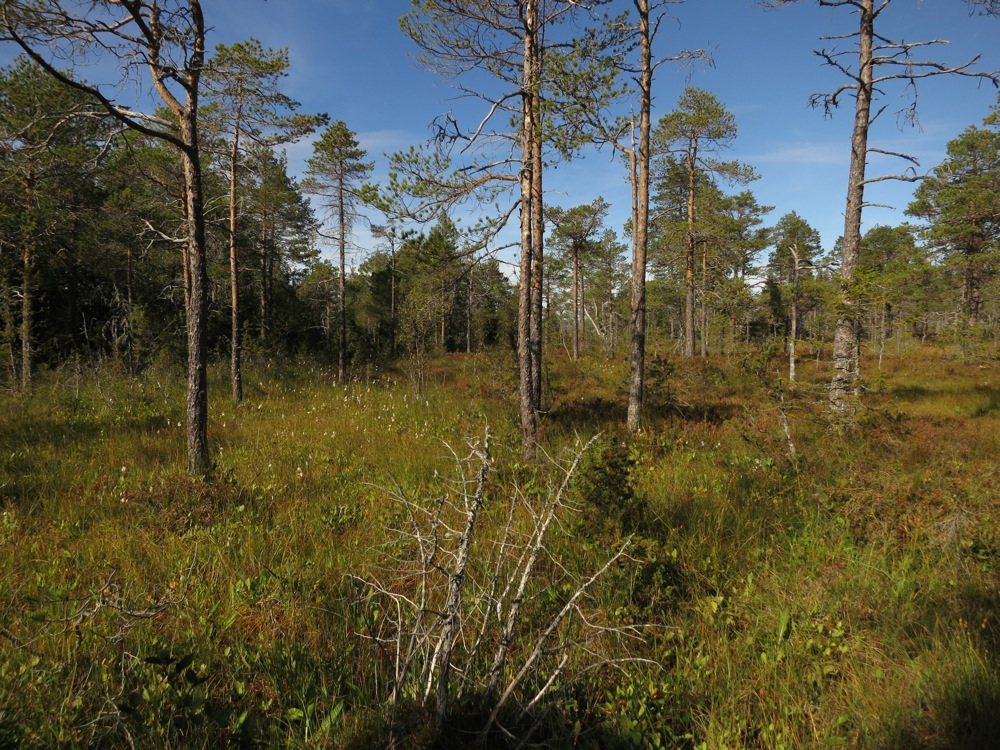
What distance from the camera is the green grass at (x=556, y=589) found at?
6.97ft

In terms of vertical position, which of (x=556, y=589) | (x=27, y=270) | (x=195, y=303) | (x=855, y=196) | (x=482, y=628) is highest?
(x=855, y=196)

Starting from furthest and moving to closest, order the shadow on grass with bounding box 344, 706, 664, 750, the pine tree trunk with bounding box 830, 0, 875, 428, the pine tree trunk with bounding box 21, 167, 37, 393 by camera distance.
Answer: the pine tree trunk with bounding box 21, 167, 37, 393
the pine tree trunk with bounding box 830, 0, 875, 428
the shadow on grass with bounding box 344, 706, 664, 750

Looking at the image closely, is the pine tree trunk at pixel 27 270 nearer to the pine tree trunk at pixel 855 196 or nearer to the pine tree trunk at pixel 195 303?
the pine tree trunk at pixel 195 303

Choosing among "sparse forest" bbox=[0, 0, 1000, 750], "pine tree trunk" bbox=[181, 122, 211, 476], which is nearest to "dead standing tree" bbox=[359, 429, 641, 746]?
"sparse forest" bbox=[0, 0, 1000, 750]

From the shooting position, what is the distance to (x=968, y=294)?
75.1 ft

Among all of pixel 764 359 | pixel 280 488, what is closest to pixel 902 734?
pixel 764 359

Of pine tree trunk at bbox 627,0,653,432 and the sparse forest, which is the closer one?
the sparse forest

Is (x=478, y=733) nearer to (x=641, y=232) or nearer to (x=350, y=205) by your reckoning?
(x=641, y=232)

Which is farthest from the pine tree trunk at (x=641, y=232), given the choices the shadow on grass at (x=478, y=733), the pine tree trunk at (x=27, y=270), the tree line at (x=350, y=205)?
the pine tree trunk at (x=27, y=270)

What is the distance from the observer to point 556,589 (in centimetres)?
325

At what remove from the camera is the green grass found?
6.97 feet

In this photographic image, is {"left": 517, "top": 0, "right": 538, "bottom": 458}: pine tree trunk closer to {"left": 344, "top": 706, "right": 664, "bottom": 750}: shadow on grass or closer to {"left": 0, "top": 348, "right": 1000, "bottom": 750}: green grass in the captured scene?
{"left": 0, "top": 348, "right": 1000, "bottom": 750}: green grass

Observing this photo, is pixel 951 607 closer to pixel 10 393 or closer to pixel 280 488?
pixel 280 488

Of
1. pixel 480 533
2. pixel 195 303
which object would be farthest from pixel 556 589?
pixel 195 303
